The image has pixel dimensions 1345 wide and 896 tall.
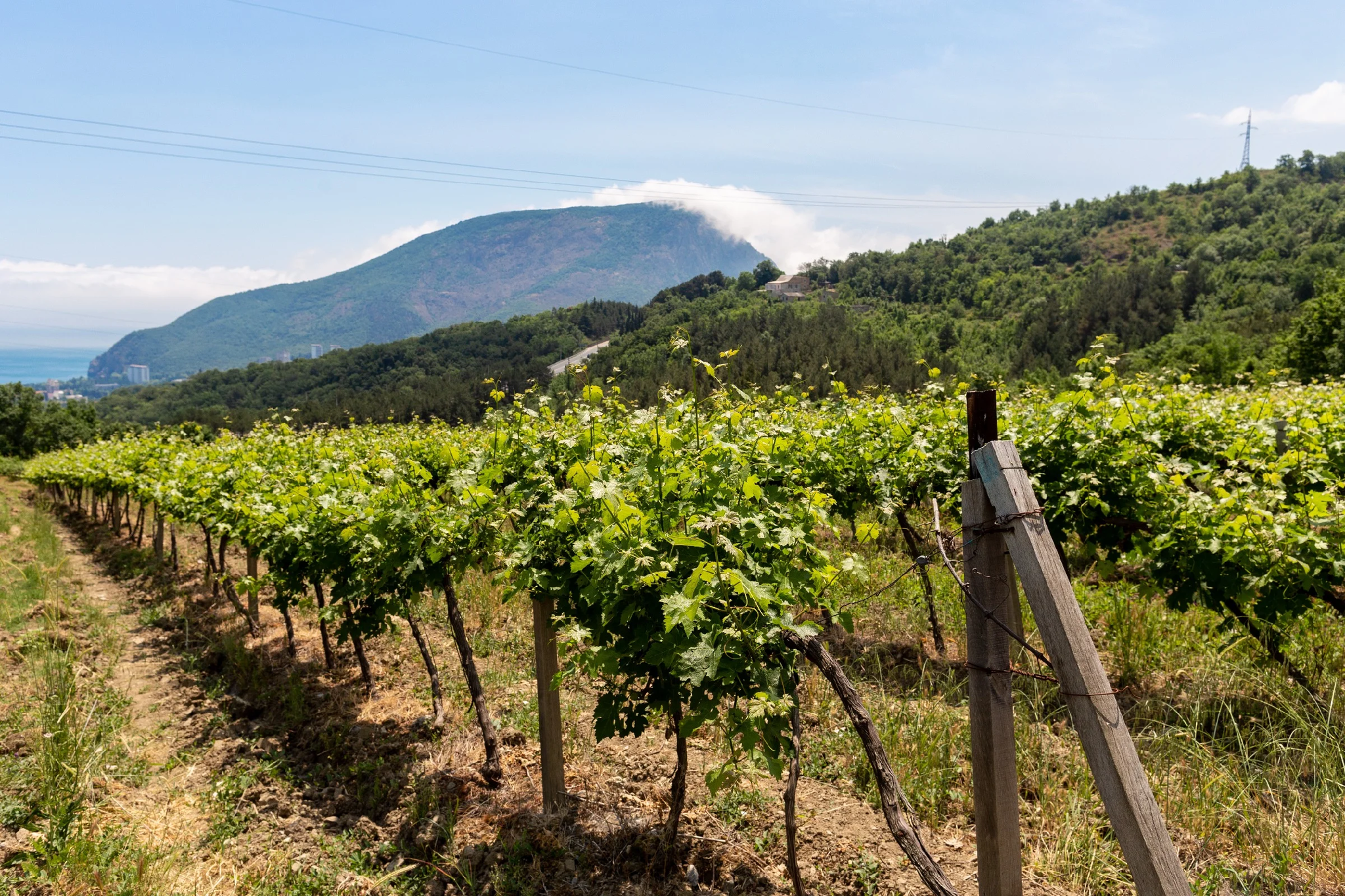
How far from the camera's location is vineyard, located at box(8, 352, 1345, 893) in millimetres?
2719

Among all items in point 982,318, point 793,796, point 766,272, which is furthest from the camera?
point 766,272

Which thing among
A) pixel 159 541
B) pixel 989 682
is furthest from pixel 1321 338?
pixel 159 541

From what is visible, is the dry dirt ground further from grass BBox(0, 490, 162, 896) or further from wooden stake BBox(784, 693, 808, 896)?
wooden stake BBox(784, 693, 808, 896)

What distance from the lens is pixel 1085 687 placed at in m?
1.83

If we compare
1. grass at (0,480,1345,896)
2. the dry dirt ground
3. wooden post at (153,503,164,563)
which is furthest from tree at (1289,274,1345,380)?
wooden post at (153,503,164,563)

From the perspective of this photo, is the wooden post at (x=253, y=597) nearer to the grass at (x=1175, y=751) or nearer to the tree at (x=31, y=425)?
the grass at (x=1175, y=751)

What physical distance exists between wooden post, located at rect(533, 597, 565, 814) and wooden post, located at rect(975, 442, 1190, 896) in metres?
2.66

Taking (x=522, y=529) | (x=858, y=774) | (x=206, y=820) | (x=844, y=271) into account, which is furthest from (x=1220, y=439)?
(x=844, y=271)

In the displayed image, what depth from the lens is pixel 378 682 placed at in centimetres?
621

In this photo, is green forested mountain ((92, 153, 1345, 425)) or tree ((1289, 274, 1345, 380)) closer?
tree ((1289, 274, 1345, 380))

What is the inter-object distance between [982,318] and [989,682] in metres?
111

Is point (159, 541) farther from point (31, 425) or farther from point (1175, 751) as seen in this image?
point (31, 425)

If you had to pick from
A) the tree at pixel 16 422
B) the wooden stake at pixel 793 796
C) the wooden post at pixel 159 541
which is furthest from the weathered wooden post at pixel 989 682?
the tree at pixel 16 422

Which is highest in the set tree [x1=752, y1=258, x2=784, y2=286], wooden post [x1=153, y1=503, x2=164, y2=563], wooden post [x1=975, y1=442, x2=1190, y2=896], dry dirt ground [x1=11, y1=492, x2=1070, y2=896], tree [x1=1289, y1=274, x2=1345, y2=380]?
tree [x1=752, y1=258, x2=784, y2=286]
